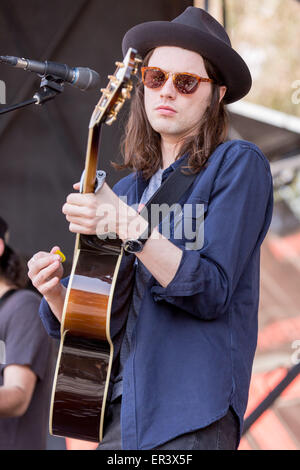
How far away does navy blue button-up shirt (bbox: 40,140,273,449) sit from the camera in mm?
1492

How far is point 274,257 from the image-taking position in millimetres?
7188

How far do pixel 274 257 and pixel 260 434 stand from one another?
3599 millimetres

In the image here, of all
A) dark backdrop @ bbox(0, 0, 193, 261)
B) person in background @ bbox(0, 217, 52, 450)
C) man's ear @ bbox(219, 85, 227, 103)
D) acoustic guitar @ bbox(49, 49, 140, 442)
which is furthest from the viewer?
dark backdrop @ bbox(0, 0, 193, 261)

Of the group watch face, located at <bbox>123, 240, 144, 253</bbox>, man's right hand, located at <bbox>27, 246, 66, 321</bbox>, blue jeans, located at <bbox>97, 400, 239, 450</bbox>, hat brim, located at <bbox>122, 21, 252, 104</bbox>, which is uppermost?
hat brim, located at <bbox>122, 21, 252, 104</bbox>

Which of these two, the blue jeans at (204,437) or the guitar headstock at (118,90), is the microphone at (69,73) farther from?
the blue jeans at (204,437)

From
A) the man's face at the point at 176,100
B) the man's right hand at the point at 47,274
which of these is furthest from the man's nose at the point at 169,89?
the man's right hand at the point at 47,274

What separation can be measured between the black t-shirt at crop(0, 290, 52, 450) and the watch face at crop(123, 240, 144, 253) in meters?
1.74

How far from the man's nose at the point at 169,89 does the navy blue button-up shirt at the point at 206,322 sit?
0.23 meters

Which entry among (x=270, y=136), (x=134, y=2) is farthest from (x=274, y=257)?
(x=134, y=2)

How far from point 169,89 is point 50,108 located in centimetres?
255

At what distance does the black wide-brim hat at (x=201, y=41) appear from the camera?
179 centimetres

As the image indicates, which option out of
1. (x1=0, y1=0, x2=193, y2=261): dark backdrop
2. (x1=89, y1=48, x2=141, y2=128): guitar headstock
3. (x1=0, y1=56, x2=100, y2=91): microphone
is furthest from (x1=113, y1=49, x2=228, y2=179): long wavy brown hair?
(x1=0, y1=0, x2=193, y2=261): dark backdrop
